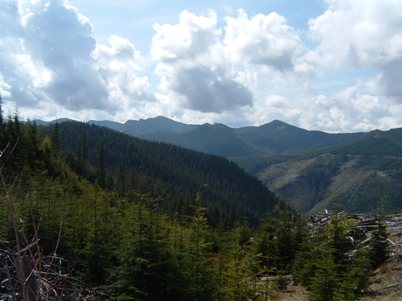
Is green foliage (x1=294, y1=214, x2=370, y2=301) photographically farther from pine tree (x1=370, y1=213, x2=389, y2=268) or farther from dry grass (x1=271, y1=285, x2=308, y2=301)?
pine tree (x1=370, y1=213, x2=389, y2=268)

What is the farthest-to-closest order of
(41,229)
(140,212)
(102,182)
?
(102,182)
(41,229)
(140,212)

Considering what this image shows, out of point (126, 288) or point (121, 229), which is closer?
point (126, 288)

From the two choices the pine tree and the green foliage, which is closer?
the green foliage

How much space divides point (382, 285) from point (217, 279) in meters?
8.19

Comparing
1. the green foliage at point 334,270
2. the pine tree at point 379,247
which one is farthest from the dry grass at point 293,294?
the pine tree at point 379,247

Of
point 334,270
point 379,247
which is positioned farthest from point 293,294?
point 379,247

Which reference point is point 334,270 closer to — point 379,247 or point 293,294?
point 293,294

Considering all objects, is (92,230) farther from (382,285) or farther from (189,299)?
(382,285)

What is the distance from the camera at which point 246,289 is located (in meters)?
12.6

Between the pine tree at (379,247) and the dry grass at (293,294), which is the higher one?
the pine tree at (379,247)

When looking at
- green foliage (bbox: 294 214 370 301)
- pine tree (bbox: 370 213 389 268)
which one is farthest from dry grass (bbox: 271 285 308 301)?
pine tree (bbox: 370 213 389 268)

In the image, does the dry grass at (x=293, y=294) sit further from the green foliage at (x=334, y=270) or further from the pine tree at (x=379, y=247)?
the pine tree at (x=379, y=247)

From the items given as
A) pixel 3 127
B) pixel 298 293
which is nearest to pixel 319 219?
pixel 298 293

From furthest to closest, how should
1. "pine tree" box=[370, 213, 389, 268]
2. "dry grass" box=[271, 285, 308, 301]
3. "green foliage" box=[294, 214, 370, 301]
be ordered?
"pine tree" box=[370, 213, 389, 268] < "dry grass" box=[271, 285, 308, 301] < "green foliage" box=[294, 214, 370, 301]
